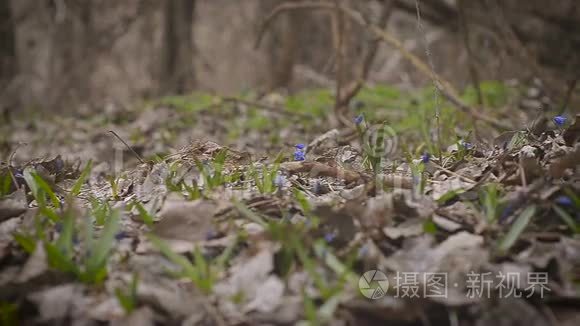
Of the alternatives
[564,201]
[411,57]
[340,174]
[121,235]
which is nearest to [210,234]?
[121,235]

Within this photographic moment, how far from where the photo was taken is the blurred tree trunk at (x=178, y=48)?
849 cm

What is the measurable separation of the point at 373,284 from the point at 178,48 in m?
7.69

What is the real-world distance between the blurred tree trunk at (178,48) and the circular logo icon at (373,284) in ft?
24.6

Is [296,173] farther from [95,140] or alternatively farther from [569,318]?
[95,140]

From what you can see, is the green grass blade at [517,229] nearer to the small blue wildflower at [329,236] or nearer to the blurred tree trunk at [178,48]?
the small blue wildflower at [329,236]

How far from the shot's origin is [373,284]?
1454mm

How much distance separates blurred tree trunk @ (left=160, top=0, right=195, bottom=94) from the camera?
8492 mm

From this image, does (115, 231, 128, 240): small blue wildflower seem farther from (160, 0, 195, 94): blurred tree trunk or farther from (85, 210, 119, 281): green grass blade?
(160, 0, 195, 94): blurred tree trunk

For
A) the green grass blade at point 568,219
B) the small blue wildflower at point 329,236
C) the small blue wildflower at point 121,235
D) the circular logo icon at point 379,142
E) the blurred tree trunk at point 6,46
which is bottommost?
the blurred tree trunk at point 6,46

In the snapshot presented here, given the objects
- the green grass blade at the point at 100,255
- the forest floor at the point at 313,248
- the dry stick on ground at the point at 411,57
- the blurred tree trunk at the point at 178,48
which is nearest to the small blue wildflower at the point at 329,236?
the forest floor at the point at 313,248

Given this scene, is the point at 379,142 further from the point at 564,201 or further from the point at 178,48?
the point at 178,48

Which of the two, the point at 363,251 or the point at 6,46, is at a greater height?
the point at 363,251

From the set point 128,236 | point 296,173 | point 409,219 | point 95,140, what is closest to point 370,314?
point 409,219

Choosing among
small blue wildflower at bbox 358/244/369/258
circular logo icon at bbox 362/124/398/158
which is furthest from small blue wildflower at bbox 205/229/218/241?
circular logo icon at bbox 362/124/398/158
